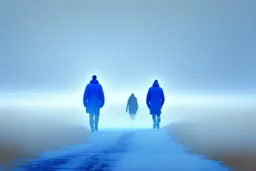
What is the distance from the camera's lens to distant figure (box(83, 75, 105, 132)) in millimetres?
15656

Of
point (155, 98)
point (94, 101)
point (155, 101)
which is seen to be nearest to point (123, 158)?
point (94, 101)

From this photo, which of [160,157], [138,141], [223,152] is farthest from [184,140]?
[160,157]

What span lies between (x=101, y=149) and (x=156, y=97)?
7282 millimetres

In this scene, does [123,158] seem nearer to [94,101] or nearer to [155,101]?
[94,101]

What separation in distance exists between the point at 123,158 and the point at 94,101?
6.97 metres

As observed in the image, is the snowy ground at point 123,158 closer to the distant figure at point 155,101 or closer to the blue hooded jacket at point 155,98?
the distant figure at point 155,101

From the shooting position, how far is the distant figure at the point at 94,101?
15.7 m

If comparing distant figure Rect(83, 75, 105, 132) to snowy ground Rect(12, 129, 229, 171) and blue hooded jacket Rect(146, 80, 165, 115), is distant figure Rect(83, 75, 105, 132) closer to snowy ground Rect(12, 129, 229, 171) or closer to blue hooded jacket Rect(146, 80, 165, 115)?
blue hooded jacket Rect(146, 80, 165, 115)

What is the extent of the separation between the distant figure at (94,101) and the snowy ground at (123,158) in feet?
12.7

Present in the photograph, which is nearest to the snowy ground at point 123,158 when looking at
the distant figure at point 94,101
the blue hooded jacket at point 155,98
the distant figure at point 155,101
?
the distant figure at point 94,101

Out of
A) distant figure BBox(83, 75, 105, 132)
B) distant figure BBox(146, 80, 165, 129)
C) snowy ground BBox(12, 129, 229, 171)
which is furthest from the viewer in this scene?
distant figure BBox(146, 80, 165, 129)

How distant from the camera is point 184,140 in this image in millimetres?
12398

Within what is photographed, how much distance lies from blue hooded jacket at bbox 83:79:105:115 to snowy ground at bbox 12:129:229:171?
12.8ft

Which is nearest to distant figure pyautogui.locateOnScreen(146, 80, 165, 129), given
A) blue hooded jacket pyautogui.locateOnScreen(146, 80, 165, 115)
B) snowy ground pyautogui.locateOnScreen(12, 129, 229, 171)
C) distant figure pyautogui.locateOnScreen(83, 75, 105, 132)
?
blue hooded jacket pyautogui.locateOnScreen(146, 80, 165, 115)
